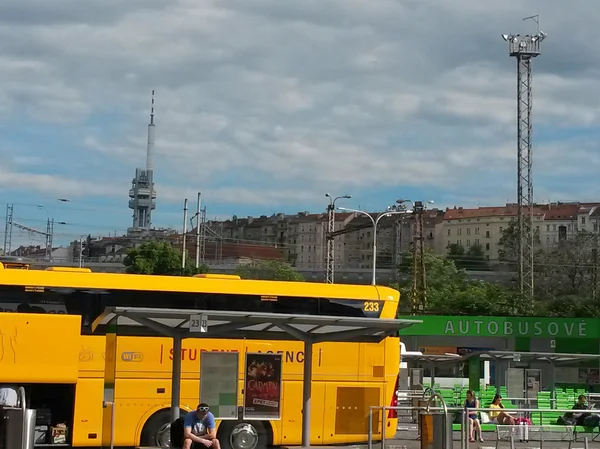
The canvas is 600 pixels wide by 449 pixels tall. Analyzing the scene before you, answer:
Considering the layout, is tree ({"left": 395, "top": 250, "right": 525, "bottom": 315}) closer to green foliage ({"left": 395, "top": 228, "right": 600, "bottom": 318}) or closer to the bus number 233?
green foliage ({"left": 395, "top": 228, "right": 600, "bottom": 318})

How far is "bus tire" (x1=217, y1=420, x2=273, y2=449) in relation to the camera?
1764cm

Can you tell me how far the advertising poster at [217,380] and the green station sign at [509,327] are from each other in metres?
33.0

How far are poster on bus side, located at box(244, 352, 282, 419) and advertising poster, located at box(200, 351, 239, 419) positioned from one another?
41cm

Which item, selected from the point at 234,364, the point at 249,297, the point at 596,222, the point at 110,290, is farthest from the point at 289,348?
the point at 596,222

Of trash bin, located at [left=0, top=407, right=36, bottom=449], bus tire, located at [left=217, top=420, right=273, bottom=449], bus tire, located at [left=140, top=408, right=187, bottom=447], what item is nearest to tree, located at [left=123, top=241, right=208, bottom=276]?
bus tire, located at [left=217, top=420, right=273, bottom=449]

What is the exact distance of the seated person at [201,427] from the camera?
1485cm

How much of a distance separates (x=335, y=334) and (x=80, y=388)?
16.0 feet

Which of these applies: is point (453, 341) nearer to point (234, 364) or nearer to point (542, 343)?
point (542, 343)

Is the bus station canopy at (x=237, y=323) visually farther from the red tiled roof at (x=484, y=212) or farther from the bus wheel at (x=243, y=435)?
the red tiled roof at (x=484, y=212)

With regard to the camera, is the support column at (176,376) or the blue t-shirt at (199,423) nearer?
the blue t-shirt at (199,423)

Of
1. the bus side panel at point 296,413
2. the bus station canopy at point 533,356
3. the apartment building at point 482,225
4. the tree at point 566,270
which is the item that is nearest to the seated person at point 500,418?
the bus station canopy at point 533,356

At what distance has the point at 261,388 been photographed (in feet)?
53.9

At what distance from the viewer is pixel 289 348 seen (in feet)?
59.8

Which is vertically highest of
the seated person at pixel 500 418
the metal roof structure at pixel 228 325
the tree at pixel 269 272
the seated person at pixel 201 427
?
the tree at pixel 269 272
